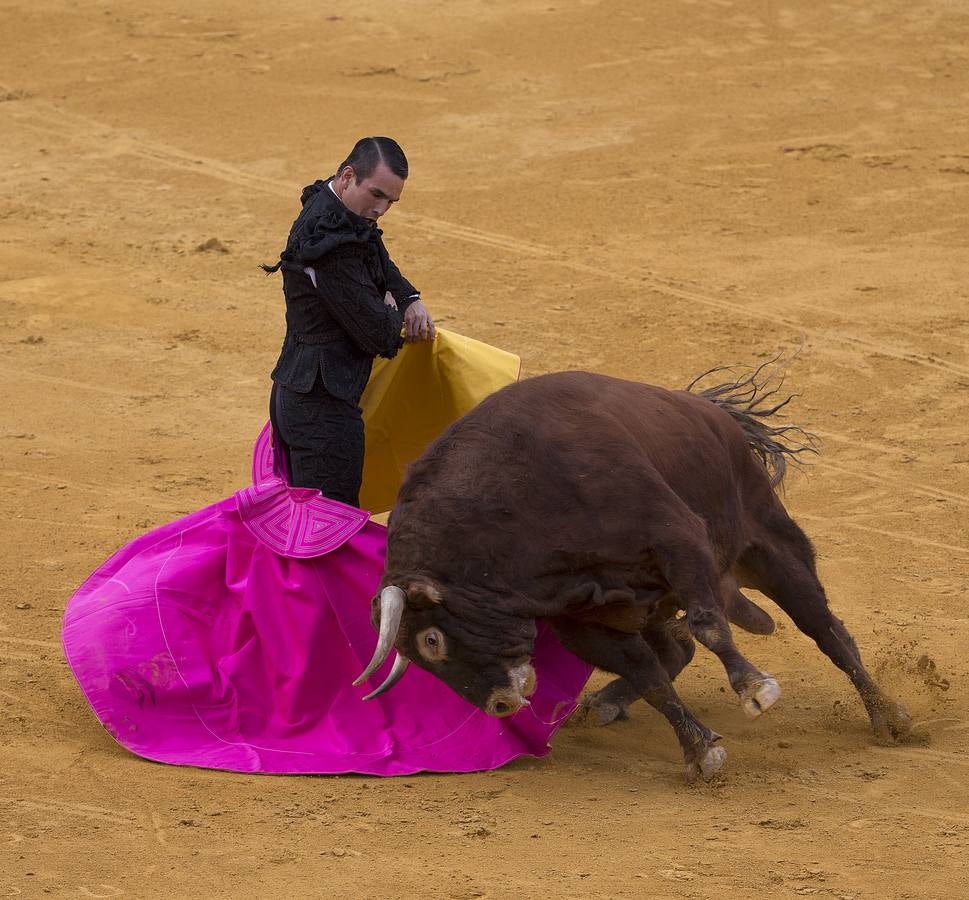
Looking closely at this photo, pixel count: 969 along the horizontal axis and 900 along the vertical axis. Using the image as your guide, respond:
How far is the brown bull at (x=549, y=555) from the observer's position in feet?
16.9

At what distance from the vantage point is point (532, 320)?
10.9 m

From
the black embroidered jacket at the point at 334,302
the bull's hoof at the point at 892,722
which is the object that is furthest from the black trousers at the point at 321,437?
the bull's hoof at the point at 892,722

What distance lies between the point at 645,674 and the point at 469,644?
2.08 feet

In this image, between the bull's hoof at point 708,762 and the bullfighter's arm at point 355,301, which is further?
the bullfighter's arm at point 355,301

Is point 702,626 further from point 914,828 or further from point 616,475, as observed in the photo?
point 914,828

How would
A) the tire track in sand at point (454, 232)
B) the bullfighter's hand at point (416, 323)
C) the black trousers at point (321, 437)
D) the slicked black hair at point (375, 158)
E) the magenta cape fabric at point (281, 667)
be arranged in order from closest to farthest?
the slicked black hair at point (375, 158)
the magenta cape fabric at point (281, 667)
the black trousers at point (321, 437)
the bullfighter's hand at point (416, 323)
the tire track in sand at point (454, 232)

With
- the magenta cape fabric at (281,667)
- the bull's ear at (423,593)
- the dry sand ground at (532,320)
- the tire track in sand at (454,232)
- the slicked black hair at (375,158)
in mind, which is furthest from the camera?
the tire track in sand at (454,232)

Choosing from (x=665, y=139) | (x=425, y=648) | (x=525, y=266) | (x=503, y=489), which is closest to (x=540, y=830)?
(x=425, y=648)

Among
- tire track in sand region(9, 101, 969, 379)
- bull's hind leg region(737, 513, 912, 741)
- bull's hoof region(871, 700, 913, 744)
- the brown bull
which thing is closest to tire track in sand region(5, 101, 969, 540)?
tire track in sand region(9, 101, 969, 379)

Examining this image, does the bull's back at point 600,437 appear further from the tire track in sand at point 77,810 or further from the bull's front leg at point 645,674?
the tire track in sand at point 77,810

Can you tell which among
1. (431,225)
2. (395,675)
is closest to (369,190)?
(395,675)

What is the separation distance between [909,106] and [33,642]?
36.2ft

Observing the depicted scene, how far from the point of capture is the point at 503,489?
5184 millimetres

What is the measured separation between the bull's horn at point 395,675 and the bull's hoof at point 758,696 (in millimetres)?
1067
